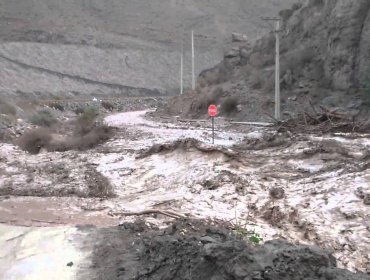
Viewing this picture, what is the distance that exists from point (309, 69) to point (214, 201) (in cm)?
2595

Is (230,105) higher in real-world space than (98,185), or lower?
higher

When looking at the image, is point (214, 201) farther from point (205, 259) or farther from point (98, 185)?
point (205, 259)

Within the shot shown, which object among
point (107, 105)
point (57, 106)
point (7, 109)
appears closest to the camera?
point (7, 109)

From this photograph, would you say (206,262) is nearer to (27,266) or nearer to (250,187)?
(27,266)

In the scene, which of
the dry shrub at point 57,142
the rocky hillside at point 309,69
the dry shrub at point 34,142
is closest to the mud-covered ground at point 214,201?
the dry shrub at point 57,142

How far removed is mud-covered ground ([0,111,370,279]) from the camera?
638 centimetres

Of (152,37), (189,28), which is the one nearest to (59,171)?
(152,37)

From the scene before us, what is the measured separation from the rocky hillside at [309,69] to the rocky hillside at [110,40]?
31282mm

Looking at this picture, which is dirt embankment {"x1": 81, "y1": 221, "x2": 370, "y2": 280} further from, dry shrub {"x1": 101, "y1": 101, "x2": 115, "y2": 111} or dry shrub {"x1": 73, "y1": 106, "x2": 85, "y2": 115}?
dry shrub {"x1": 101, "y1": 101, "x2": 115, "y2": 111}

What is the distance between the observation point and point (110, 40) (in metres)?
92.0

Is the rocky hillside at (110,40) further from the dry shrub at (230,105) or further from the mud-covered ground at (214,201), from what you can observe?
the mud-covered ground at (214,201)

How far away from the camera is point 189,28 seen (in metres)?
106

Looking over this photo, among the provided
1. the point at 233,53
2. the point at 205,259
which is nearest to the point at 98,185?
the point at 205,259

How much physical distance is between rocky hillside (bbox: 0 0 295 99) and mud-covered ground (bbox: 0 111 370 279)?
4910cm
